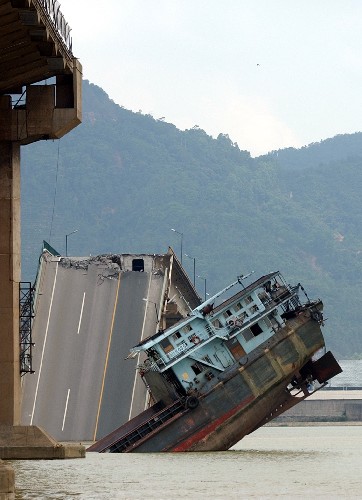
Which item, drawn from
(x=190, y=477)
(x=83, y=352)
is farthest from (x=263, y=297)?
(x=190, y=477)

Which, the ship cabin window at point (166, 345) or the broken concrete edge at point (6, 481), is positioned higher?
the ship cabin window at point (166, 345)

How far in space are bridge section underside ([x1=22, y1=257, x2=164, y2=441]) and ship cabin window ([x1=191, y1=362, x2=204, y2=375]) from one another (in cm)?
666

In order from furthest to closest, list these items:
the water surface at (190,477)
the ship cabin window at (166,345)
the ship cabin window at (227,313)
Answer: the ship cabin window at (227,313)
the ship cabin window at (166,345)
the water surface at (190,477)

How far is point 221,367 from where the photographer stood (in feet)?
185

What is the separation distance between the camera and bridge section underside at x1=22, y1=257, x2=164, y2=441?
62031 millimetres

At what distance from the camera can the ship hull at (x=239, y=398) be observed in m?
54.7

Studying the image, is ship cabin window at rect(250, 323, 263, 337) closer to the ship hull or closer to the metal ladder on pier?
the ship hull

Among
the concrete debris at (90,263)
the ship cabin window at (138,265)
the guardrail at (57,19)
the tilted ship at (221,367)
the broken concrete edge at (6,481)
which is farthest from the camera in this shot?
the ship cabin window at (138,265)

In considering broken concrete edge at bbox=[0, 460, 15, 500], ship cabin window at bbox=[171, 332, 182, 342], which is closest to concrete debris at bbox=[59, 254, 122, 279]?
ship cabin window at bbox=[171, 332, 182, 342]

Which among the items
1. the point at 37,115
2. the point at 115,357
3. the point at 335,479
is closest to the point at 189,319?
the point at 115,357

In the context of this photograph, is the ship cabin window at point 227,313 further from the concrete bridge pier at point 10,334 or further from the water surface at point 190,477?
the concrete bridge pier at point 10,334

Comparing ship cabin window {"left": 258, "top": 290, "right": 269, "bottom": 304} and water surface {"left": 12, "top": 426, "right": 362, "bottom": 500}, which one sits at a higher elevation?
ship cabin window {"left": 258, "top": 290, "right": 269, "bottom": 304}

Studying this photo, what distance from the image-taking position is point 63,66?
40.6 meters

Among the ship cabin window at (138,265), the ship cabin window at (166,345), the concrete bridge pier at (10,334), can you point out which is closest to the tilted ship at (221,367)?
the ship cabin window at (166,345)
